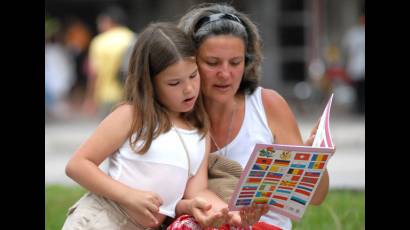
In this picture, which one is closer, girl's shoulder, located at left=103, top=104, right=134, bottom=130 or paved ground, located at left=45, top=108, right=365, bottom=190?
girl's shoulder, located at left=103, top=104, right=134, bottom=130

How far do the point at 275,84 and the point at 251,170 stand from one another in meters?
12.5

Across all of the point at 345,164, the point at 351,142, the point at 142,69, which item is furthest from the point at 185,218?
the point at 351,142

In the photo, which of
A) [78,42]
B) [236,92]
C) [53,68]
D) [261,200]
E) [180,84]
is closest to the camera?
[261,200]

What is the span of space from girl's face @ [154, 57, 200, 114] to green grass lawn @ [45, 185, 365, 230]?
6.14 ft

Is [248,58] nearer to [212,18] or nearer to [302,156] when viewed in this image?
[212,18]

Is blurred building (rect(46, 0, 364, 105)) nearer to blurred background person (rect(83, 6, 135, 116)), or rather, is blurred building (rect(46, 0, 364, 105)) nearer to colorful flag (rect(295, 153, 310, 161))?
blurred background person (rect(83, 6, 135, 116))

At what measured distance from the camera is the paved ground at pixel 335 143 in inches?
347

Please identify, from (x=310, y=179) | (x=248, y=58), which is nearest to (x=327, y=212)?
(x=248, y=58)

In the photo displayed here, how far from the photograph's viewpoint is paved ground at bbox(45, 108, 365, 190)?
8.80 m

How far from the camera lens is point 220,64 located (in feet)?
11.9

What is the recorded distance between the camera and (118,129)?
133 inches

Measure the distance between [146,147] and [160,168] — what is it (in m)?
0.11

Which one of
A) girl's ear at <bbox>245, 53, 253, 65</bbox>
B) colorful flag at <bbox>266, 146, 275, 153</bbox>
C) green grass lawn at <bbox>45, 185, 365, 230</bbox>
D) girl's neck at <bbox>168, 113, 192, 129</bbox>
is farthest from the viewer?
green grass lawn at <bbox>45, 185, 365, 230</bbox>

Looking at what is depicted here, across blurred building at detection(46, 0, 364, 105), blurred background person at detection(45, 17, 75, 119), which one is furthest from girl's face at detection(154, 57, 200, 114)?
blurred building at detection(46, 0, 364, 105)
